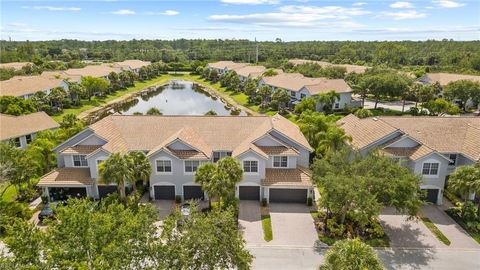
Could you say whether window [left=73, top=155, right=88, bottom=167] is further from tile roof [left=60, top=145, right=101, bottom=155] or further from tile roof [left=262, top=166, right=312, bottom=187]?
tile roof [left=262, top=166, right=312, bottom=187]

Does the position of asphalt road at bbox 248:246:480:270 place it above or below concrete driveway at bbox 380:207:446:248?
below

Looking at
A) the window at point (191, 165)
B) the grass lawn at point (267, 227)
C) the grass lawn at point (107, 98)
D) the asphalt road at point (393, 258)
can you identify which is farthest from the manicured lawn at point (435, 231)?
the grass lawn at point (107, 98)

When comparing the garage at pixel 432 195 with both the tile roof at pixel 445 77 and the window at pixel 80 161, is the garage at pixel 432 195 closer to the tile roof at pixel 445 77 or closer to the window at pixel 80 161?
the window at pixel 80 161

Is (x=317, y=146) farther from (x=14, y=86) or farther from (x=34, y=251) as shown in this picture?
(x=14, y=86)

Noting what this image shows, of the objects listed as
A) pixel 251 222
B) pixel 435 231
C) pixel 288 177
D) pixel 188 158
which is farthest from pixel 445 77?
pixel 188 158

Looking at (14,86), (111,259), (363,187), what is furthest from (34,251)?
(14,86)

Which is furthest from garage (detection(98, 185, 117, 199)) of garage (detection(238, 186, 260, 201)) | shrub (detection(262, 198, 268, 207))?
shrub (detection(262, 198, 268, 207))
